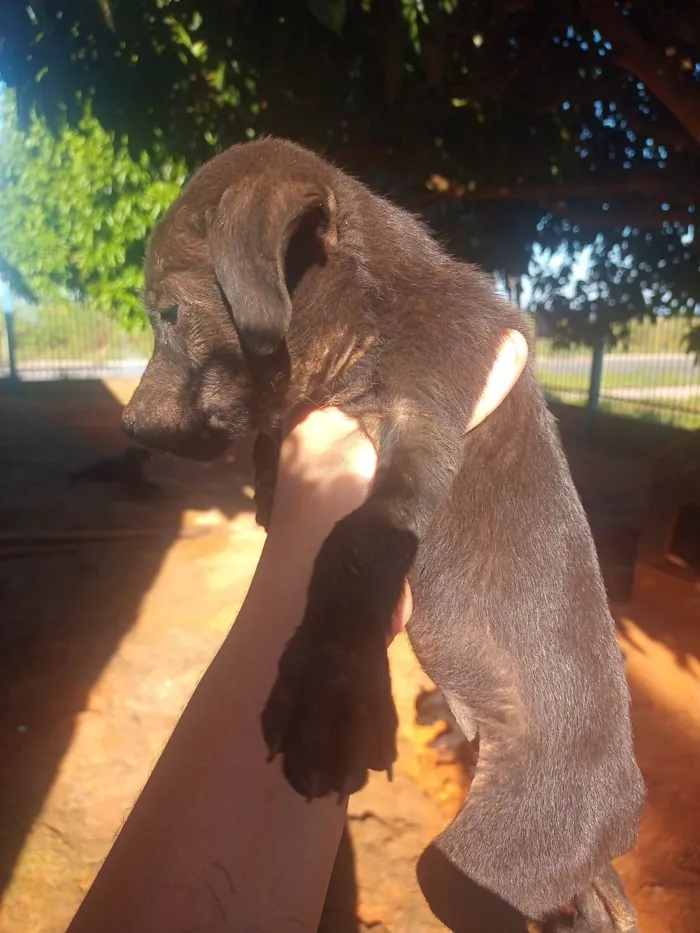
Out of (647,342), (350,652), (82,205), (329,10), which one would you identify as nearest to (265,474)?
(350,652)

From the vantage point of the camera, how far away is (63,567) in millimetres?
5609

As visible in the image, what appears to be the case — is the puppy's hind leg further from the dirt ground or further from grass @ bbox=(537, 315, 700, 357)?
grass @ bbox=(537, 315, 700, 357)

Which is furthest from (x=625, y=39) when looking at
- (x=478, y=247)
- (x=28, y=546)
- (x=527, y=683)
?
(x=28, y=546)

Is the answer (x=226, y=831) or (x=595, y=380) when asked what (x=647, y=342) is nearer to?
(x=595, y=380)

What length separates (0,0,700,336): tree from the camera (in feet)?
11.8

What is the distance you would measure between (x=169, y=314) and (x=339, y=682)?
135cm

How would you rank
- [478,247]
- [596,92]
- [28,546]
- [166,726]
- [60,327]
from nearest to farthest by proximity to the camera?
[166,726]
[596,92]
[28,546]
[478,247]
[60,327]

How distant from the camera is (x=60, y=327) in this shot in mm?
16312

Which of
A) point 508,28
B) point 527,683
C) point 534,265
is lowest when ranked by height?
point 527,683

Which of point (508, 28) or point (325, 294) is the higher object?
point (508, 28)

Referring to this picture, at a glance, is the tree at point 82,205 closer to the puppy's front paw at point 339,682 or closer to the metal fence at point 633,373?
the puppy's front paw at point 339,682

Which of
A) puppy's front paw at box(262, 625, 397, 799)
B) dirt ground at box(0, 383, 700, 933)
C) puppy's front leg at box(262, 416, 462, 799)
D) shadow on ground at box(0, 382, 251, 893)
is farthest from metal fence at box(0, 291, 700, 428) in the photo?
puppy's front paw at box(262, 625, 397, 799)

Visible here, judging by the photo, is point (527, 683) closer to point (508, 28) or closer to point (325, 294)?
point (325, 294)

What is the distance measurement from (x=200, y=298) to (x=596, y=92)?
4007 mm
